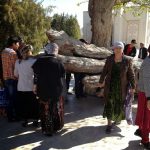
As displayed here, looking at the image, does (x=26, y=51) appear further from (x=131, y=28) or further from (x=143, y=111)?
(x=131, y=28)

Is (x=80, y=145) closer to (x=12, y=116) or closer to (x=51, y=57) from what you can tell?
(x=51, y=57)

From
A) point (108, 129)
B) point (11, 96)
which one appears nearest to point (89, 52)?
point (11, 96)

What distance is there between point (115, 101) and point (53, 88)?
1228 millimetres

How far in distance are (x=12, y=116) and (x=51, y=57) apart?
197cm

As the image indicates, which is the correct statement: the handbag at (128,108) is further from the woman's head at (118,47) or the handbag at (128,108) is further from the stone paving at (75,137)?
the woman's head at (118,47)

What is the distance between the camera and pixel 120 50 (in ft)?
21.5

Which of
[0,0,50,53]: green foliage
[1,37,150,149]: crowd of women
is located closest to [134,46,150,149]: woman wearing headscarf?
[1,37,150,149]: crowd of women

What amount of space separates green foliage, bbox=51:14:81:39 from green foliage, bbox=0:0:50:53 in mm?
18519

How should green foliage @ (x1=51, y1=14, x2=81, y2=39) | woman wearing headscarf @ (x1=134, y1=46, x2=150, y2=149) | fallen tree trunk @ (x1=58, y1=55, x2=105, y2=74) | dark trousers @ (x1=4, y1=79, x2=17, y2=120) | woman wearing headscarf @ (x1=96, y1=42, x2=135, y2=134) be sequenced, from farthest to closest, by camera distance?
green foliage @ (x1=51, y1=14, x2=81, y2=39), fallen tree trunk @ (x1=58, y1=55, x2=105, y2=74), dark trousers @ (x1=4, y1=79, x2=17, y2=120), woman wearing headscarf @ (x1=96, y1=42, x2=135, y2=134), woman wearing headscarf @ (x1=134, y1=46, x2=150, y2=149)

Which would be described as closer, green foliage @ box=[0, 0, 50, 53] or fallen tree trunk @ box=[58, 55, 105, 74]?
fallen tree trunk @ box=[58, 55, 105, 74]

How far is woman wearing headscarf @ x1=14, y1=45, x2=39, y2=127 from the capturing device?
22.7 ft

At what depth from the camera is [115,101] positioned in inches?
269

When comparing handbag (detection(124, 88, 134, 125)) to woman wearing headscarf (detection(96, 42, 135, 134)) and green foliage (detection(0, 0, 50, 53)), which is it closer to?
woman wearing headscarf (detection(96, 42, 135, 134))

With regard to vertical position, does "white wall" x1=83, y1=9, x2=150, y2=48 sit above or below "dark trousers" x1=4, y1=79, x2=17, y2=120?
above
